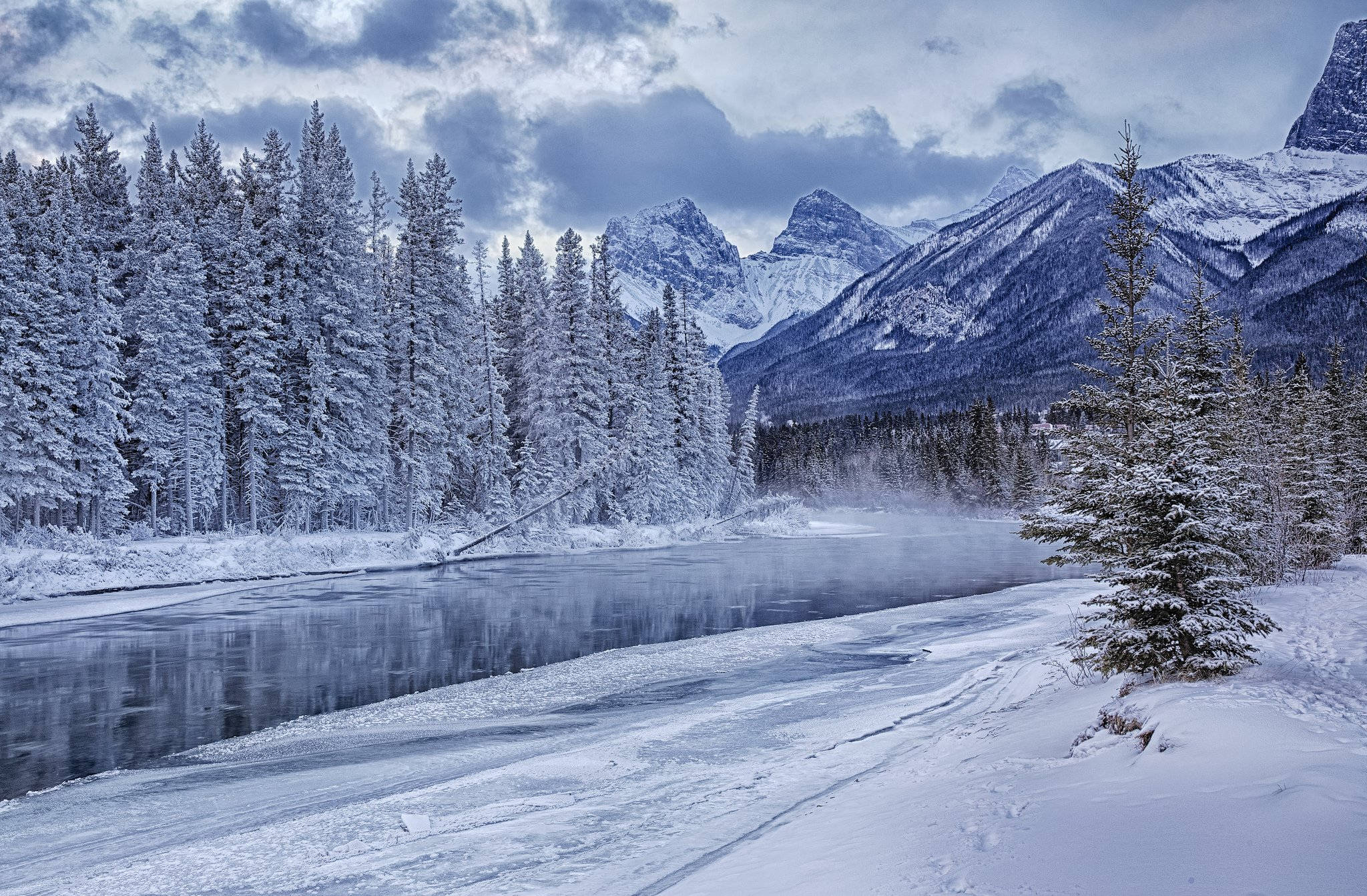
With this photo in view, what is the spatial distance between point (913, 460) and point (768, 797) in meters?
122

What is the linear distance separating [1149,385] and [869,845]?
7638 mm

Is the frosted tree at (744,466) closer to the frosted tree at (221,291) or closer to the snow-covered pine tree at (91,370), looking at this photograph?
the frosted tree at (221,291)

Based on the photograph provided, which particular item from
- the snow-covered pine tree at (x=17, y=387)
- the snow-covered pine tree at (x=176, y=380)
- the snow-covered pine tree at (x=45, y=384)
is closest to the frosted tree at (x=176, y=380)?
the snow-covered pine tree at (x=176, y=380)

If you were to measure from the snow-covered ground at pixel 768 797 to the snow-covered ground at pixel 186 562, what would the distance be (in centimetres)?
1759

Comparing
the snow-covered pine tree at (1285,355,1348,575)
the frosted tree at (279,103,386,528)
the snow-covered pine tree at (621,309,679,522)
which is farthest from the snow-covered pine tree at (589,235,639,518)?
the snow-covered pine tree at (1285,355,1348,575)

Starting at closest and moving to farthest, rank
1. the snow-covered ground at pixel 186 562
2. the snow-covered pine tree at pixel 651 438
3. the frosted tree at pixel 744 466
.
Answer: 1. the snow-covered ground at pixel 186 562
2. the snow-covered pine tree at pixel 651 438
3. the frosted tree at pixel 744 466

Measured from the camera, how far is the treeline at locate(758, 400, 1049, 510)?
102312 millimetres

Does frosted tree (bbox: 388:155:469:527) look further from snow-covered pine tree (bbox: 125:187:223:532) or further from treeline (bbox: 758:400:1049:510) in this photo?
treeline (bbox: 758:400:1049:510)

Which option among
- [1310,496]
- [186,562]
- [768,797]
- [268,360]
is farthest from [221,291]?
[1310,496]

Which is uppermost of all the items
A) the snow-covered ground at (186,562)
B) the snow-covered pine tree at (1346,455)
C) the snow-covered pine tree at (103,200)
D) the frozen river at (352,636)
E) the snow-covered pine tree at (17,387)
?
the snow-covered pine tree at (103,200)

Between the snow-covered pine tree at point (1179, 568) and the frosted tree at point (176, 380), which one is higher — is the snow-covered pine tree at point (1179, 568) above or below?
below

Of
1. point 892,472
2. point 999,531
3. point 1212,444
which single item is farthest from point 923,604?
point 892,472

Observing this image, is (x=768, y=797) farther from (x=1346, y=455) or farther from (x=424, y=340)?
(x=424, y=340)

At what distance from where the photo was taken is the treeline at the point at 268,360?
33.1 m
